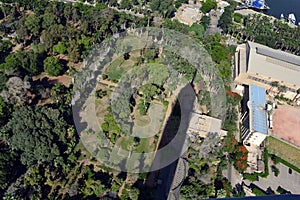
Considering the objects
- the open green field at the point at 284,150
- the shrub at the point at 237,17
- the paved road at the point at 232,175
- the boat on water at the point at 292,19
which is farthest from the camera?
the boat on water at the point at 292,19

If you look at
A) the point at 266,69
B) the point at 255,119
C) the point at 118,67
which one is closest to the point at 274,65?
the point at 266,69

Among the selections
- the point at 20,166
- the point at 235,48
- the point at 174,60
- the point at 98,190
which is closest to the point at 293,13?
the point at 235,48

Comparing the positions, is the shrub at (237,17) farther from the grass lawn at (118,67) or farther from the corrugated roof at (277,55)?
the grass lawn at (118,67)

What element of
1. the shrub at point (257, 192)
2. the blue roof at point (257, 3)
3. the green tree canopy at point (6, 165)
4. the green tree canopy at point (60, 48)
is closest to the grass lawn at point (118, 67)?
the green tree canopy at point (60, 48)

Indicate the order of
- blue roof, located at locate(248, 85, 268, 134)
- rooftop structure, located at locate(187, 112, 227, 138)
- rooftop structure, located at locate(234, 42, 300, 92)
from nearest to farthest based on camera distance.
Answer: rooftop structure, located at locate(187, 112, 227, 138) < blue roof, located at locate(248, 85, 268, 134) < rooftop structure, located at locate(234, 42, 300, 92)

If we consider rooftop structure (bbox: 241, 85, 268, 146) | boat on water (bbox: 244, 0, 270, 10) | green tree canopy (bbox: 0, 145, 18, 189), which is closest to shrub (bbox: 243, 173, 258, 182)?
rooftop structure (bbox: 241, 85, 268, 146)

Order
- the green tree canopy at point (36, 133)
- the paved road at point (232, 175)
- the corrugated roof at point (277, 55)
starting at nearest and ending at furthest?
the green tree canopy at point (36, 133), the paved road at point (232, 175), the corrugated roof at point (277, 55)

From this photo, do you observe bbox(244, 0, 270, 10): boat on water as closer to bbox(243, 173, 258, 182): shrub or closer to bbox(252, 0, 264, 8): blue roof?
bbox(252, 0, 264, 8): blue roof
